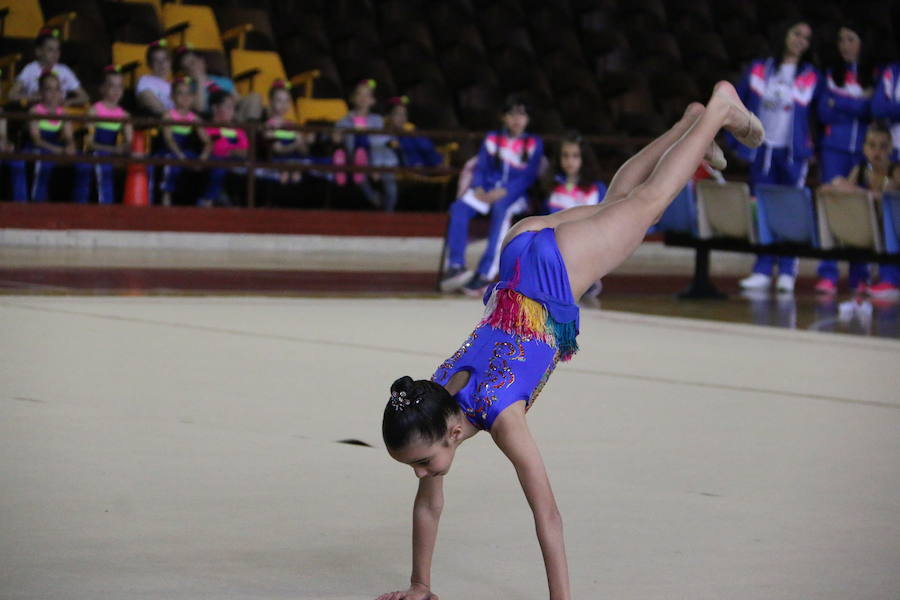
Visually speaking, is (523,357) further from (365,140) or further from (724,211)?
(365,140)

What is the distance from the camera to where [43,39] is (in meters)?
12.2

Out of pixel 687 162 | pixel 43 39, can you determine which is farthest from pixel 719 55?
pixel 687 162

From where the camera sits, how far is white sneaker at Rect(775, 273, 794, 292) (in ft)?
35.0

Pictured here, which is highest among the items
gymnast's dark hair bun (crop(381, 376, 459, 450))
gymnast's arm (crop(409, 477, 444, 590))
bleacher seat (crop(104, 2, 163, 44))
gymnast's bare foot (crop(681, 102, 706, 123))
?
gymnast's bare foot (crop(681, 102, 706, 123))

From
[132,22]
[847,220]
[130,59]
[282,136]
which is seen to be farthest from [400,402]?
[132,22]

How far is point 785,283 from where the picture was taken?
10695 millimetres

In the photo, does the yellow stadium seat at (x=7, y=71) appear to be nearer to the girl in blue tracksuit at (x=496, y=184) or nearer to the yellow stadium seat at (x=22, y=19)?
the yellow stadium seat at (x=22, y=19)

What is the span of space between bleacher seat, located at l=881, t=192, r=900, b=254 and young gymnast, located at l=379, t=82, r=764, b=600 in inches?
225

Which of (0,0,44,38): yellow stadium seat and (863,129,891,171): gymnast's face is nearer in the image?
(863,129,891,171): gymnast's face

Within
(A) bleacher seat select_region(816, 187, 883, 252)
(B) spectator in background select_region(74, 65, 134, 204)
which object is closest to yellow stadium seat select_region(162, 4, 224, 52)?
(B) spectator in background select_region(74, 65, 134, 204)

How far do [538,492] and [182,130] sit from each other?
10.3m

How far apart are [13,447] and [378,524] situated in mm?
1270

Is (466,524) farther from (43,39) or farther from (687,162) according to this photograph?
(43,39)

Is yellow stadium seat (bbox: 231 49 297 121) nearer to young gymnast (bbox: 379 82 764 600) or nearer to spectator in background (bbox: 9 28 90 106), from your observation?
spectator in background (bbox: 9 28 90 106)
